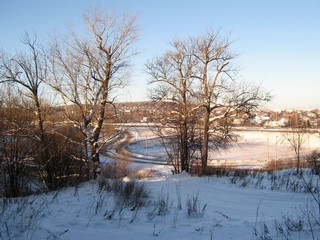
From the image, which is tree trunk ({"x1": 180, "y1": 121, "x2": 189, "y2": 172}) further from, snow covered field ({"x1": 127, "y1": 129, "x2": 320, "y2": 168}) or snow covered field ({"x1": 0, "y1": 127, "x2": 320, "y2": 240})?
snow covered field ({"x1": 127, "y1": 129, "x2": 320, "y2": 168})

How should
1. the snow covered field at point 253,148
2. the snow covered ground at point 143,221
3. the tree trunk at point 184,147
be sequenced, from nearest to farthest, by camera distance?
the snow covered ground at point 143,221, the tree trunk at point 184,147, the snow covered field at point 253,148

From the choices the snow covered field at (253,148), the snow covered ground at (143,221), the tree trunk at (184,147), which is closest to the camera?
the snow covered ground at (143,221)

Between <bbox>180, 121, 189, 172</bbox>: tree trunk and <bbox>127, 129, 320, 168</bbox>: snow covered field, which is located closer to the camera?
<bbox>180, 121, 189, 172</bbox>: tree trunk

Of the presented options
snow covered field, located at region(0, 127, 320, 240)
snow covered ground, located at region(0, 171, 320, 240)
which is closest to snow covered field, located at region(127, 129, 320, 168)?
snow covered field, located at region(0, 127, 320, 240)

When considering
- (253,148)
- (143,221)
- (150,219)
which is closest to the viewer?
(143,221)

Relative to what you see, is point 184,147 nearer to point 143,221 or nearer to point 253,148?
point 143,221

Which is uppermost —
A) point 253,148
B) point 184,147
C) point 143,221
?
point 184,147

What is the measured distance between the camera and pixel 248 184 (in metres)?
12.3

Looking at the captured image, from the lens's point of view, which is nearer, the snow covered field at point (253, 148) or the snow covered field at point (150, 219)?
the snow covered field at point (150, 219)

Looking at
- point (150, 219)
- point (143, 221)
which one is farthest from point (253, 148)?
point (143, 221)

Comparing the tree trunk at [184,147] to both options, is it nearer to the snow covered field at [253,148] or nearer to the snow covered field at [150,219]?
the snow covered field at [150,219]

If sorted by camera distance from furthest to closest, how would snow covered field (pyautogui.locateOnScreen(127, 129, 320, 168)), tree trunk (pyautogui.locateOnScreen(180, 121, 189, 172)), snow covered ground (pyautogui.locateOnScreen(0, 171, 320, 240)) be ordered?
snow covered field (pyautogui.locateOnScreen(127, 129, 320, 168)) → tree trunk (pyautogui.locateOnScreen(180, 121, 189, 172)) → snow covered ground (pyautogui.locateOnScreen(0, 171, 320, 240))

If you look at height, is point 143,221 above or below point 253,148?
above

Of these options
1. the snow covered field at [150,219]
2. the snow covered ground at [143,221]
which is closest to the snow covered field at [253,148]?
the snow covered field at [150,219]
